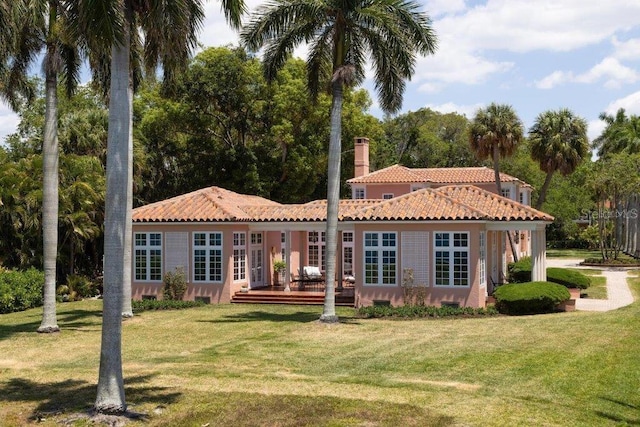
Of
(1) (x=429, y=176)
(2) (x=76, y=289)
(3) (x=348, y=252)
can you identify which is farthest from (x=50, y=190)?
(1) (x=429, y=176)

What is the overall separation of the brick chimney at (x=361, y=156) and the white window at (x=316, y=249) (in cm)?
916

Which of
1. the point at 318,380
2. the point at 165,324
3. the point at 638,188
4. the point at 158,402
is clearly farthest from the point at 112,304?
the point at 638,188

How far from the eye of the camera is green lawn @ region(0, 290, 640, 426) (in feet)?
35.6

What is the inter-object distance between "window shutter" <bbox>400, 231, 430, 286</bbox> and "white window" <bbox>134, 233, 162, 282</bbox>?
9.98 meters

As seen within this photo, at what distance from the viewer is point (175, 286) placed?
2808 centimetres

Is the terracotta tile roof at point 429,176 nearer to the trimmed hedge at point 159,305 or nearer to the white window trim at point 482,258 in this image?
the white window trim at point 482,258

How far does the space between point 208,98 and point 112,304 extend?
3265cm

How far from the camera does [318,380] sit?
13328 millimetres

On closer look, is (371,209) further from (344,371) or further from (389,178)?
(389,178)

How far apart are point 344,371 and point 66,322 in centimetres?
1200

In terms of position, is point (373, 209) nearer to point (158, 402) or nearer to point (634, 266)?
point (158, 402)

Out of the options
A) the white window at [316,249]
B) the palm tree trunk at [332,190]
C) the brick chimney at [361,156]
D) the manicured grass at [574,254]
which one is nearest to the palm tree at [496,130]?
the brick chimney at [361,156]

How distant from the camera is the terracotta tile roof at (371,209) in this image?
24578 mm

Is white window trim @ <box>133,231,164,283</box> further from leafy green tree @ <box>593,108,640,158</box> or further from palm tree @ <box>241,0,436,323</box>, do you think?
leafy green tree @ <box>593,108,640,158</box>
